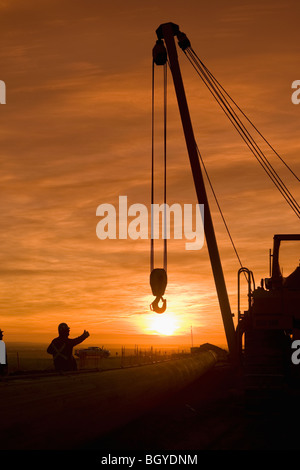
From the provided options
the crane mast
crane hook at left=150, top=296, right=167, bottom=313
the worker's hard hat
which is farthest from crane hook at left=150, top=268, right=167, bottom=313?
the crane mast

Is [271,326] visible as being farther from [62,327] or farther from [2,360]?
[2,360]

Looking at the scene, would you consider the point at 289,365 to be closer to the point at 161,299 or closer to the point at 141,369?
the point at 141,369

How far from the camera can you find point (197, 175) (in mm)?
23109

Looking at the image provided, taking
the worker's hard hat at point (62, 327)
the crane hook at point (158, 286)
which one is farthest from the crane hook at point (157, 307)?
the worker's hard hat at point (62, 327)

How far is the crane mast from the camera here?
23.0 meters

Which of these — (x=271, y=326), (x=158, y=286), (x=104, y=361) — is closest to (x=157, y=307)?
(x=158, y=286)

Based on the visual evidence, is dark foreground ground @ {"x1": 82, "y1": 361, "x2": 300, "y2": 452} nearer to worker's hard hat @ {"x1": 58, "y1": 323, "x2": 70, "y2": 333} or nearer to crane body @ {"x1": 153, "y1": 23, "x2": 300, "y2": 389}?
crane body @ {"x1": 153, "y1": 23, "x2": 300, "y2": 389}

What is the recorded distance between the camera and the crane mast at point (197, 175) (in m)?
23.0

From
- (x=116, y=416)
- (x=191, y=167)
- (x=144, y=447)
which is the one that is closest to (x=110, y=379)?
(x=116, y=416)

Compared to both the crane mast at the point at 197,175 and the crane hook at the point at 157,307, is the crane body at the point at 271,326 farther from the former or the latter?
the crane mast at the point at 197,175

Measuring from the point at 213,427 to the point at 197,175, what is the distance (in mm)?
13270

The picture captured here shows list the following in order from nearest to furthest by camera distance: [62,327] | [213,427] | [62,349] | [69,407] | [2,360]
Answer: [69,407] → [213,427] → [2,360] → [62,349] → [62,327]

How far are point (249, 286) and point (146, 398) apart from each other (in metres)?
4.61

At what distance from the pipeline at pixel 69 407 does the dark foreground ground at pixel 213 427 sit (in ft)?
0.94
